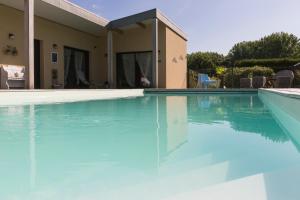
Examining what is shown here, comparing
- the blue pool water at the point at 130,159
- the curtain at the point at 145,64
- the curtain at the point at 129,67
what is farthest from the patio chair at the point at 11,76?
the curtain at the point at 145,64

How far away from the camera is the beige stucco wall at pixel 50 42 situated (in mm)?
10094

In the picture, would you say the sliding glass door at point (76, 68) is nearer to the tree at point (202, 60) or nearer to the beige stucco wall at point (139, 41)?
the beige stucco wall at point (139, 41)

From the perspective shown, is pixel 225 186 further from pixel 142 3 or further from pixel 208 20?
pixel 208 20

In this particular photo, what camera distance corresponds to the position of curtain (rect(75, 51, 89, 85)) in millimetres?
14414

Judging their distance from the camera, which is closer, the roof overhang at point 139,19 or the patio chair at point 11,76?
the patio chair at point 11,76

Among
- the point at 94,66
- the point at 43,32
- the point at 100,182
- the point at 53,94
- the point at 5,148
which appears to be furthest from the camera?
the point at 94,66

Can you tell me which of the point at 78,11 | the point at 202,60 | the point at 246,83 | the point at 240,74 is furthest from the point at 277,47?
the point at 78,11

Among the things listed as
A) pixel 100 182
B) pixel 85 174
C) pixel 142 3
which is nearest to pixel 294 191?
pixel 100 182

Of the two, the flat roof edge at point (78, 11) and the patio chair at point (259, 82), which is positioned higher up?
the flat roof edge at point (78, 11)

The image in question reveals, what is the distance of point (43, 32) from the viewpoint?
11.8 metres

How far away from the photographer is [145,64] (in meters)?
15.2

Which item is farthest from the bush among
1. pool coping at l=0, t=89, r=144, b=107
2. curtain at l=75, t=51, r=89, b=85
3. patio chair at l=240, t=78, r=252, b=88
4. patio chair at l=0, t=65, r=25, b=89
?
patio chair at l=0, t=65, r=25, b=89

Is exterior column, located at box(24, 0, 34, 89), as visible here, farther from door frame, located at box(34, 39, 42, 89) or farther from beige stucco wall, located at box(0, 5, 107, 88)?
door frame, located at box(34, 39, 42, 89)

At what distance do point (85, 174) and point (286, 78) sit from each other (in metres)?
10.6
